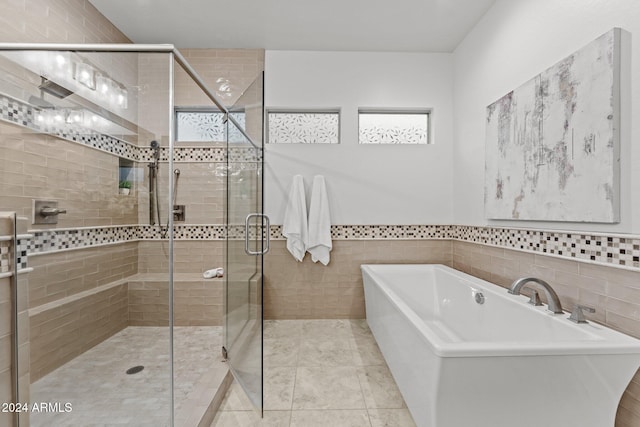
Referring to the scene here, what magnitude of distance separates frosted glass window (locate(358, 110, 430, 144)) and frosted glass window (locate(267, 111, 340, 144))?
0.98ft

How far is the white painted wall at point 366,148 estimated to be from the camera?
10.5ft

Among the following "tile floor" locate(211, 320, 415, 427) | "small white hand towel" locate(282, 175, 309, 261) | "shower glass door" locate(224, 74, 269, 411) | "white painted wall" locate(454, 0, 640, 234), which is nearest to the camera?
"white painted wall" locate(454, 0, 640, 234)

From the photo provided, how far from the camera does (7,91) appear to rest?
1.46 m

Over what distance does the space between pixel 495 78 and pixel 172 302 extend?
284cm

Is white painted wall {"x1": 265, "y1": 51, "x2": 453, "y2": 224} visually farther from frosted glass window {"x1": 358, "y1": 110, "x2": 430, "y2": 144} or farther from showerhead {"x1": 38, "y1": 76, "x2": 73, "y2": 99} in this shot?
showerhead {"x1": 38, "y1": 76, "x2": 73, "y2": 99}

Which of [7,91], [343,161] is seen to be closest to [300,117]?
[343,161]

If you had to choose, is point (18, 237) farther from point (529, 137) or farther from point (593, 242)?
point (529, 137)

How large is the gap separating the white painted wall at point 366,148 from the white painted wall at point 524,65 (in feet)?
0.63

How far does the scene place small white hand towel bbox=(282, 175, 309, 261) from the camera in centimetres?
308

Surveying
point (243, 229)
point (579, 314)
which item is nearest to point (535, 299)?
point (579, 314)

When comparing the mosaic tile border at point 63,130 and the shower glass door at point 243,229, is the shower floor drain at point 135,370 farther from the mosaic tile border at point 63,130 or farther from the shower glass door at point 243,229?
the mosaic tile border at point 63,130

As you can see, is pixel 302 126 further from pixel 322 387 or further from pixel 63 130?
pixel 322 387

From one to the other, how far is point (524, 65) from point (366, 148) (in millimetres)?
1486

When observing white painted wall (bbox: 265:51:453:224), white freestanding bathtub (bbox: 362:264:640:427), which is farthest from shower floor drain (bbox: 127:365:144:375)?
white painted wall (bbox: 265:51:453:224)
